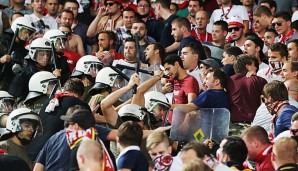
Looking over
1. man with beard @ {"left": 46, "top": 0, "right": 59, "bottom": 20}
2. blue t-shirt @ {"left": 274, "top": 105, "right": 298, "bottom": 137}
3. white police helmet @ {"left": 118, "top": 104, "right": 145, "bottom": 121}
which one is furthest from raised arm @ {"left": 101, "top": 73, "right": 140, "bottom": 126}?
man with beard @ {"left": 46, "top": 0, "right": 59, "bottom": 20}

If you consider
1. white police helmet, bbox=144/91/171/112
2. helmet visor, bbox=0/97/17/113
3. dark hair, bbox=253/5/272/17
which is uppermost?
dark hair, bbox=253/5/272/17

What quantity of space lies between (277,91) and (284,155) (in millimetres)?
3217

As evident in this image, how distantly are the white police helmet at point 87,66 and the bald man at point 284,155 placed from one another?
23.8 ft

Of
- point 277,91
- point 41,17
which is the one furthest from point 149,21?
point 277,91

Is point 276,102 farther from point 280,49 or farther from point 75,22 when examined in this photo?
point 75,22

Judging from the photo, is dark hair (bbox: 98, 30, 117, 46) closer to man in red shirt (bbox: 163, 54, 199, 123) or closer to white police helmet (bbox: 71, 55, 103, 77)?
white police helmet (bbox: 71, 55, 103, 77)

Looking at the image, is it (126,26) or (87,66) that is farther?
(126,26)

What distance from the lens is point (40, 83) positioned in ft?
68.3

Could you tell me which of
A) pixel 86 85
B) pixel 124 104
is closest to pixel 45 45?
pixel 86 85

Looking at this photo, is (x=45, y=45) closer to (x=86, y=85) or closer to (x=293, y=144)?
(x=86, y=85)

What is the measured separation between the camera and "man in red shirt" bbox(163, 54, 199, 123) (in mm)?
20000

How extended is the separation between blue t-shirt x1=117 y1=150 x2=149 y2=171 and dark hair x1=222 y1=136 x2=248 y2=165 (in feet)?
3.13

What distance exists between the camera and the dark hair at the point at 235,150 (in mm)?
15469

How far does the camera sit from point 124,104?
64.7ft
